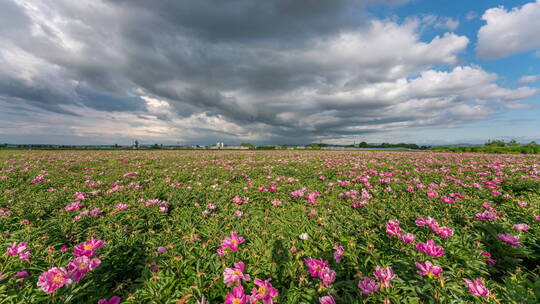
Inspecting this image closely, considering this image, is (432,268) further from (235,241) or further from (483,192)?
(483,192)

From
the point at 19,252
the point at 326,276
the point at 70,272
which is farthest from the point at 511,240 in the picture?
the point at 19,252

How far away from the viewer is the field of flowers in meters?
1.51

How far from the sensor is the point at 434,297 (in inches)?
56.3

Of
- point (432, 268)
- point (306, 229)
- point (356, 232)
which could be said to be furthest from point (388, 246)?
point (306, 229)

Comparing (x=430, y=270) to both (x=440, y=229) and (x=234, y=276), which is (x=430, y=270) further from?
(x=234, y=276)

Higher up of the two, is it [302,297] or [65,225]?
[65,225]

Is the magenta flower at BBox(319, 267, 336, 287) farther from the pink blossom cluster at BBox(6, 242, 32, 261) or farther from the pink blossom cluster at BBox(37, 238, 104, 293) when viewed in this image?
the pink blossom cluster at BBox(6, 242, 32, 261)

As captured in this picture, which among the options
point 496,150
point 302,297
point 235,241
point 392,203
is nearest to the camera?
point 302,297

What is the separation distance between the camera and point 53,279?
1351 millimetres

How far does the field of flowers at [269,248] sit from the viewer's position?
59.4 inches

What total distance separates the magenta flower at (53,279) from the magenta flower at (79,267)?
5 cm

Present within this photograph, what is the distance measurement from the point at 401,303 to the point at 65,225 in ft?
13.8

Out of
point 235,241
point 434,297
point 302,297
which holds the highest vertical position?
point 235,241

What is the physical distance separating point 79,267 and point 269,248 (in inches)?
68.9
